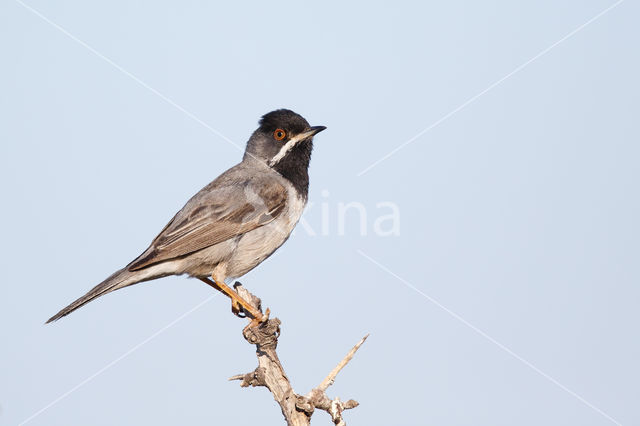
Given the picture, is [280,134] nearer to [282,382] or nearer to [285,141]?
[285,141]

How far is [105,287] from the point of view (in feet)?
21.4

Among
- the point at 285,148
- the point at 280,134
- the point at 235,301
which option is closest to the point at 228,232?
the point at 235,301

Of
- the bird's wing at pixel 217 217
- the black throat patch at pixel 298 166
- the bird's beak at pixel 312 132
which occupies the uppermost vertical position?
the bird's beak at pixel 312 132

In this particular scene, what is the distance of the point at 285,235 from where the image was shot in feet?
24.5

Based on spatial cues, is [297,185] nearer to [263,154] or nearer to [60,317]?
[263,154]

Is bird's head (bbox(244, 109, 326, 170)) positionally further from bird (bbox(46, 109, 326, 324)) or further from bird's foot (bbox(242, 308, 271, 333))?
bird's foot (bbox(242, 308, 271, 333))

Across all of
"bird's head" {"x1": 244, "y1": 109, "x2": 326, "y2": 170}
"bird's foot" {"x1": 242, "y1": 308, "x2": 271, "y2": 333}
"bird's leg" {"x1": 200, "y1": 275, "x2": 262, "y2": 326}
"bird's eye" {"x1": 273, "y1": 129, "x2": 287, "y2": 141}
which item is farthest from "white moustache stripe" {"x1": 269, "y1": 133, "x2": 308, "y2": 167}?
"bird's foot" {"x1": 242, "y1": 308, "x2": 271, "y2": 333}

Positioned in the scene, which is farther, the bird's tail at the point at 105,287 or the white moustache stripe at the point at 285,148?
the white moustache stripe at the point at 285,148

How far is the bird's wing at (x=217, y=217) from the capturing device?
6.96m

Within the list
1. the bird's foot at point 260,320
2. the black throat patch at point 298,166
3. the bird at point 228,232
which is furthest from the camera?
the black throat patch at point 298,166

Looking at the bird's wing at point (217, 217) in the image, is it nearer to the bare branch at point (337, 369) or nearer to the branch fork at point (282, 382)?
the branch fork at point (282, 382)

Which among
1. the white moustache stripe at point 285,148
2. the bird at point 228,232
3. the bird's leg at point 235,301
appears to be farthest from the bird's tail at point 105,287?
the white moustache stripe at point 285,148

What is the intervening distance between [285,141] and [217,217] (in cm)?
148

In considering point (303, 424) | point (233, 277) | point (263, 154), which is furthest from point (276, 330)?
point (263, 154)
